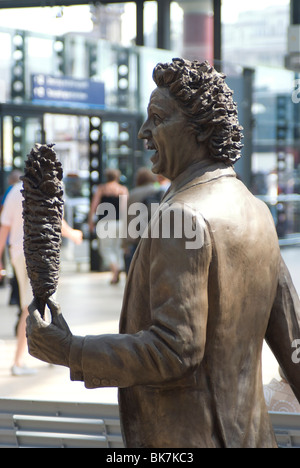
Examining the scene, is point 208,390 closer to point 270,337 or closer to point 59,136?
point 270,337

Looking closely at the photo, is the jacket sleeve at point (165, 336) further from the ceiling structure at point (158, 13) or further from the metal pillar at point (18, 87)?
the ceiling structure at point (158, 13)

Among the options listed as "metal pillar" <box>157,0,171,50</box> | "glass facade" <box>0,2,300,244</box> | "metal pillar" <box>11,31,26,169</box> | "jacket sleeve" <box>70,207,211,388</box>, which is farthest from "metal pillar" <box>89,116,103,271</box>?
"jacket sleeve" <box>70,207,211,388</box>

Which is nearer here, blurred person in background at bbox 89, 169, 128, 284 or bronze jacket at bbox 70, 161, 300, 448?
bronze jacket at bbox 70, 161, 300, 448

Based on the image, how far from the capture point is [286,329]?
2.01m

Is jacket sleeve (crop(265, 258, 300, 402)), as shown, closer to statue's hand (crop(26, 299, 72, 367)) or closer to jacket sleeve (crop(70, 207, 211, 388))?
jacket sleeve (crop(70, 207, 211, 388))

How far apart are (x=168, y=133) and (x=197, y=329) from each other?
0.48m

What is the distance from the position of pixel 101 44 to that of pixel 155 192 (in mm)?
6263

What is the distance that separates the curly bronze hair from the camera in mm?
1896

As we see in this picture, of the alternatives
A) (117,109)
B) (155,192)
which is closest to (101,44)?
(117,109)

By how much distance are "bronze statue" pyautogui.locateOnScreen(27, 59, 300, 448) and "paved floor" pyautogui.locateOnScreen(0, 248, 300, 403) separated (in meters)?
1.94

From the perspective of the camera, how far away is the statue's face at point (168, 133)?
192cm

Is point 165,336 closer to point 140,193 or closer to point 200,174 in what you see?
point 200,174

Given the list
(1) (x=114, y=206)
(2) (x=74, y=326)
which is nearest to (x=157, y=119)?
(2) (x=74, y=326)

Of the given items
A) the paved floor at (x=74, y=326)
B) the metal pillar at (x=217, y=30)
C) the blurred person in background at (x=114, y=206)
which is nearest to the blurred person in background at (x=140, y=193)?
the paved floor at (x=74, y=326)
